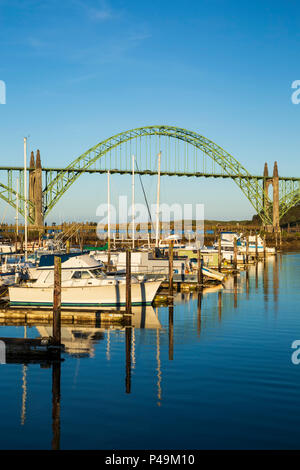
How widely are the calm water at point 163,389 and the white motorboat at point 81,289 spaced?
6.65 ft

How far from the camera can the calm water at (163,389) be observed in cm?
1266

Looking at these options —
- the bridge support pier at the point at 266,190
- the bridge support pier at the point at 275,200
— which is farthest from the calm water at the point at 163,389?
the bridge support pier at the point at 266,190

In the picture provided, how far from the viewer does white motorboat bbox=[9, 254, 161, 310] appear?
28.1 m

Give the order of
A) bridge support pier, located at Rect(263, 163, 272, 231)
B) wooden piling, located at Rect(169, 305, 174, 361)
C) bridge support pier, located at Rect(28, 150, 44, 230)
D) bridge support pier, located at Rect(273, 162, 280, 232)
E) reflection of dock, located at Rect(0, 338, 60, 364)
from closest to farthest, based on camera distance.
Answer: reflection of dock, located at Rect(0, 338, 60, 364) → wooden piling, located at Rect(169, 305, 174, 361) → bridge support pier, located at Rect(28, 150, 44, 230) → bridge support pier, located at Rect(273, 162, 280, 232) → bridge support pier, located at Rect(263, 163, 272, 231)

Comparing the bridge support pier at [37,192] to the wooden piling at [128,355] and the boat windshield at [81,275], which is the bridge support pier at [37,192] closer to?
the boat windshield at [81,275]

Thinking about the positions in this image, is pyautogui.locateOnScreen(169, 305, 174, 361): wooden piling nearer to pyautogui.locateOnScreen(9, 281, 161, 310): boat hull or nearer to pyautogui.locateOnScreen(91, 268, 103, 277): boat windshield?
pyautogui.locateOnScreen(9, 281, 161, 310): boat hull

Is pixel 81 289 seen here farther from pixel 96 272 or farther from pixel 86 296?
pixel 96 272

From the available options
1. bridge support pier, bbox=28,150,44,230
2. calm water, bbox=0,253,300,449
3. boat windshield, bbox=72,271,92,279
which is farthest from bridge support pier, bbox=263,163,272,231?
boat windshield, bbox=72,271,92,279

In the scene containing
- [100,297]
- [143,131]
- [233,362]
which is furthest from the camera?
[143,131]
